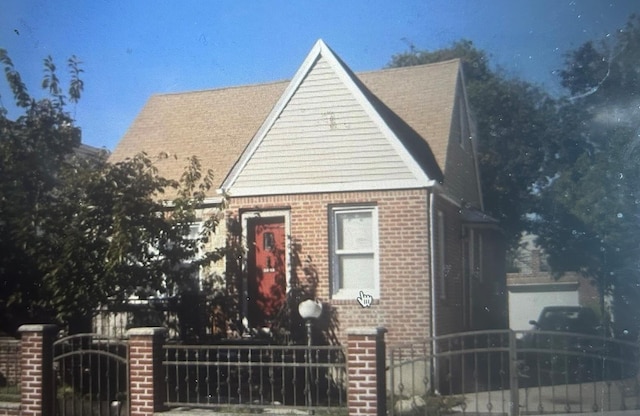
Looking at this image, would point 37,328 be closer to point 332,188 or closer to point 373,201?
point 332,188

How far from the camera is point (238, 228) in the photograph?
11672 mm

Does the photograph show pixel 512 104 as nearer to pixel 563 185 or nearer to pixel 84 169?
pixel 563 185

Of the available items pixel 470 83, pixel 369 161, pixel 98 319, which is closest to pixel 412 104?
pixel 470 83

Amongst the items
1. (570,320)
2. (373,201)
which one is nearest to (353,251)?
(373,201)

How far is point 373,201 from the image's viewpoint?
10961 mm

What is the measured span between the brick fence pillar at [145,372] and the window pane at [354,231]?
10.7 ft

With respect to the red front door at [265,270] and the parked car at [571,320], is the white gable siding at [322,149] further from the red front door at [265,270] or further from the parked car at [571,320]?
the parked car at [571,320]

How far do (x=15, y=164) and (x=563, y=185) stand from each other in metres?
8.20

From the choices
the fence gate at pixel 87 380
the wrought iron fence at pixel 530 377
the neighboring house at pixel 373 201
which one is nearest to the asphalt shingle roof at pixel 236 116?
the neighboring house at pixel 373 201

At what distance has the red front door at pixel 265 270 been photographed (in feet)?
37.6

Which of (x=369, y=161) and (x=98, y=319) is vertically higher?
(x=369, y=161)

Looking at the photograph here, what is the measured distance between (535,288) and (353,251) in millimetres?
2627

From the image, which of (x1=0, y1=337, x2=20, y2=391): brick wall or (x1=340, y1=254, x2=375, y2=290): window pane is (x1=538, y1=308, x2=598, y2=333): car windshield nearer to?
(x1=340, y1=254, x2=375, y2=290): window pane

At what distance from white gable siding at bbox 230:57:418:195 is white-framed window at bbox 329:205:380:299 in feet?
1.43
